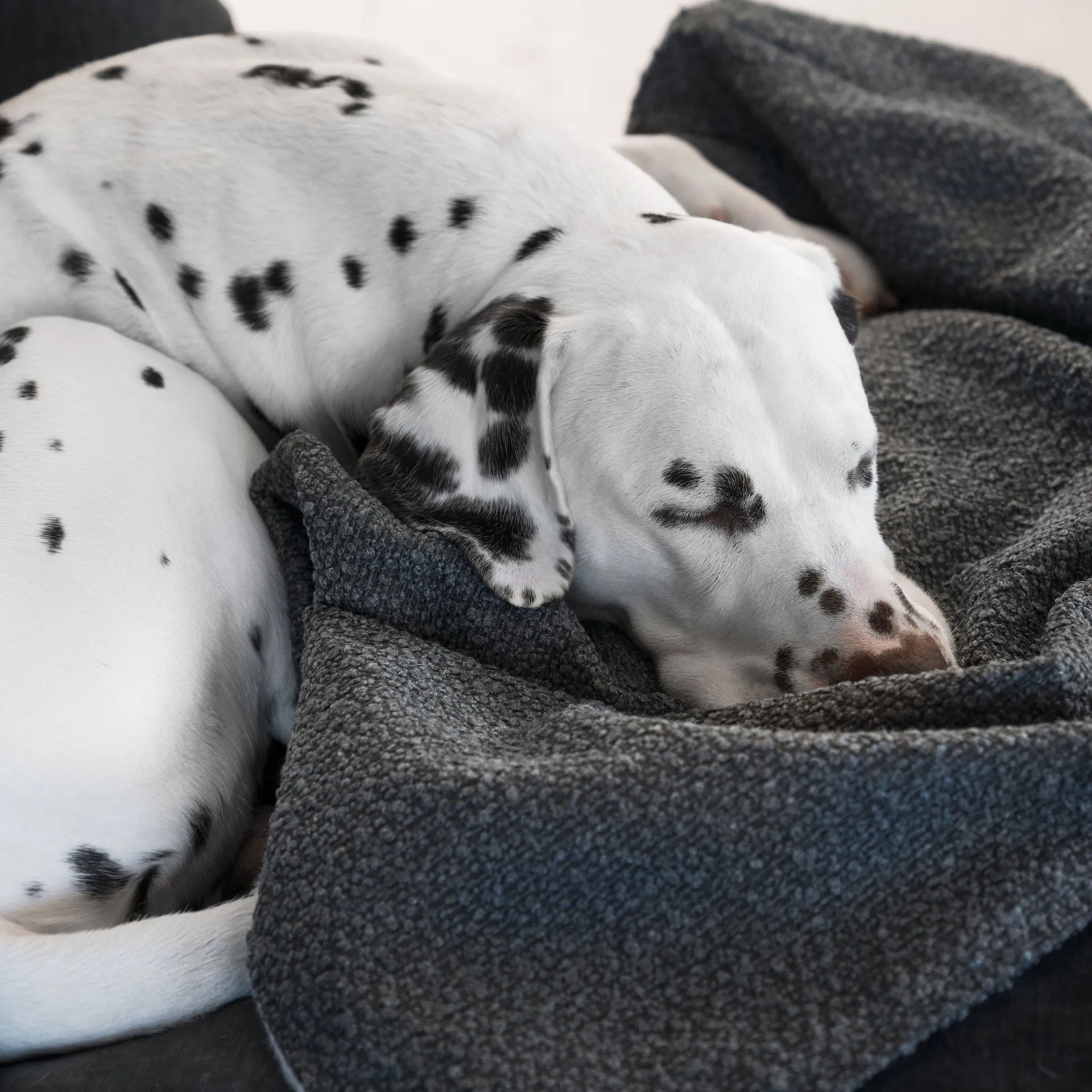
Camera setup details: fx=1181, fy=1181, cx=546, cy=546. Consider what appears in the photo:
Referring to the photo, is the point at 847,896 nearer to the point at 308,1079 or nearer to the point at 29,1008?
the point at 308,1079

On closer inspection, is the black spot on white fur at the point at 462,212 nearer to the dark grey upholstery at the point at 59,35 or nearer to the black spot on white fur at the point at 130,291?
the black spot on white fur at the point at 130,291

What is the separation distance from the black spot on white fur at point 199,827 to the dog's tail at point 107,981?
145 millimetres

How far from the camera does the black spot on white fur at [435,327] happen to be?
139cm

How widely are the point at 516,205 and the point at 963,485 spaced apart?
649 millimetres

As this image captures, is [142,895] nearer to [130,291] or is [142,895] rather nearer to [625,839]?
[625,839]

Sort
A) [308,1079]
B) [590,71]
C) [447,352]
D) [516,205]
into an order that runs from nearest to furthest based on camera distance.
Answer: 1. [308,1079]
2. [447,352]
3. [516,205]
4. [590,71]

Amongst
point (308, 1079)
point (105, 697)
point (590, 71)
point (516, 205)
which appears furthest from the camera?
point (590, 71)

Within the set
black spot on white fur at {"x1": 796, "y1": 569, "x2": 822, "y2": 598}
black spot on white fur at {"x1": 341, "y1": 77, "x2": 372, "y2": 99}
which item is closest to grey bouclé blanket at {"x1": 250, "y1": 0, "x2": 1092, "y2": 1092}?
black spot on white fur at {"x1": 796, "y1": 569, "x2": 822, "y2": 598}

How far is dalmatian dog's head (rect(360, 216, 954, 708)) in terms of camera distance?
3.85ft

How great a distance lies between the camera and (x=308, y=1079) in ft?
2.90

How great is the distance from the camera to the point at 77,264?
4.87 feet

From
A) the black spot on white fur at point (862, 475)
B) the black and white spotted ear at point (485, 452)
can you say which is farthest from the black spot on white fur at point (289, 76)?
the black spot on white fur at point (862, 475)

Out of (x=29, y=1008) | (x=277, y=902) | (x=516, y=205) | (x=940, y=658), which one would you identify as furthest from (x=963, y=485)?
(x=29, y=1008)

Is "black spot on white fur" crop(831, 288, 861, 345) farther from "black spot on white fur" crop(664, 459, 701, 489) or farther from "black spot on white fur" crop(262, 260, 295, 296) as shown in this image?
"black spot on white fur" crop(262, 260, 295, 296)
